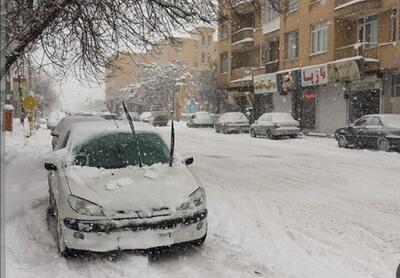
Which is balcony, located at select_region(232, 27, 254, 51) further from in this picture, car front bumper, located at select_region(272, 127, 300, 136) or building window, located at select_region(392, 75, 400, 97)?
building window, located at select_region(392, 75, 400, 97)

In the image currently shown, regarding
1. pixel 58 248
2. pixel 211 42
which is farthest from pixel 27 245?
pixel 211 42

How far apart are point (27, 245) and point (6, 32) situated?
671cm

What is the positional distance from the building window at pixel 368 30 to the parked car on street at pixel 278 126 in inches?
211

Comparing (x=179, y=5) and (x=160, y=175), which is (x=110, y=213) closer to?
(x=160, y=175)

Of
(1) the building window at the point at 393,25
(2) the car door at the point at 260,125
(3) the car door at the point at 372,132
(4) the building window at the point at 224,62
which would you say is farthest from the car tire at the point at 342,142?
(4) the building window at the point at 224,62

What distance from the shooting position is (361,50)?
26.2 m

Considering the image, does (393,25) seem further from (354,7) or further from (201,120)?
(201,120)

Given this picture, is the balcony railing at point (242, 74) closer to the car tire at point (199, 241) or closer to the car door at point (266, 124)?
the car door at point (266, 124)

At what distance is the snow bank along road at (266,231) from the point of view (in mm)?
5367

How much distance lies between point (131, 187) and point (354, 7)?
22937 millimetres

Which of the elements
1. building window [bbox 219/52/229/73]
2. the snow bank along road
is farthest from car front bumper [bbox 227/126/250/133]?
the snow bank along road

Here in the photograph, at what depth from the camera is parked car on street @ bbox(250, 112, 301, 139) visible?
26.9 m

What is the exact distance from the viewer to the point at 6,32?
11.4 m

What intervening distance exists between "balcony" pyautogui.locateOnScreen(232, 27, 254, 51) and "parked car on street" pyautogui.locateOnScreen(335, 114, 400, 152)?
20395mm
